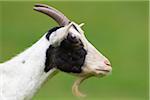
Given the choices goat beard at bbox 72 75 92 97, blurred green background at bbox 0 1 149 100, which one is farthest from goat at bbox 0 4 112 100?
blurred green background at bbox 0 1 149 100

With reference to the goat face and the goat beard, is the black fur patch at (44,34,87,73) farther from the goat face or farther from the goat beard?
the goat beard

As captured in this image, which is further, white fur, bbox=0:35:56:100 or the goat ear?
white fur, bbox=0:35:56:100

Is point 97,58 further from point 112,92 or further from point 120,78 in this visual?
point 120,78

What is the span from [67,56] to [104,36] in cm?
1459

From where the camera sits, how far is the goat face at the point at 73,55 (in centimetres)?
1016

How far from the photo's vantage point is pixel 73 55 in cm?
1026

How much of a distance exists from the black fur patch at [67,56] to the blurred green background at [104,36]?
8.21 meters

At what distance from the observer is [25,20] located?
25125 millimetres

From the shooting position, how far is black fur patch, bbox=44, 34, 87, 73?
1021 centimetres

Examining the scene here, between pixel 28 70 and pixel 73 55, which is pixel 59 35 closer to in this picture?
pixel 73 55

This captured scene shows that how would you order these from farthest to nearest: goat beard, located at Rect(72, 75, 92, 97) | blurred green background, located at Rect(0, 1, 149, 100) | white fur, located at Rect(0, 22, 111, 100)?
1. blurred green background, located at Rect(0, 1, 149, 100)
2. goat beard, located at Rect(72, 75, 92, 97)
3. white fur, located at Rect(0, 22, 111, 100)

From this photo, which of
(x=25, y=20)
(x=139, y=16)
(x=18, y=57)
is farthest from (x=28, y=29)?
(x=18, y=57)

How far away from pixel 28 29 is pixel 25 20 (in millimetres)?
352

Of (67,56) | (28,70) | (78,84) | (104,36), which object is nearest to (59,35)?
(67,56)
